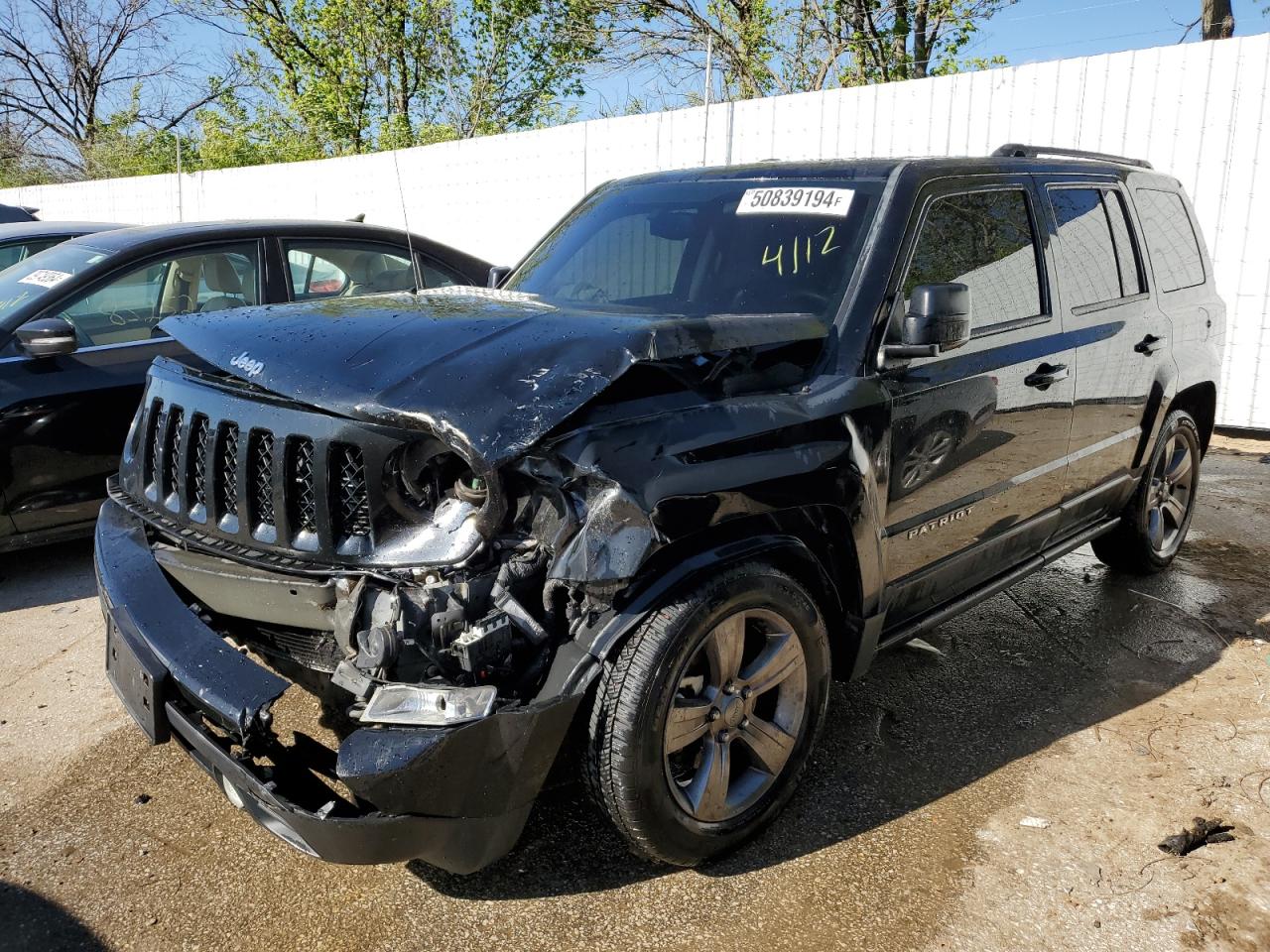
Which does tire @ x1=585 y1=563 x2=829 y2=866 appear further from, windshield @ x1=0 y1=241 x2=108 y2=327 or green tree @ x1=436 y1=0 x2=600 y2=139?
green tree @ x1=436 y1=0 x2=600 y2=139

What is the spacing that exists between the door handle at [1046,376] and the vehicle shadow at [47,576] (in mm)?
4269

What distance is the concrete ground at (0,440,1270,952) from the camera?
8.23ft

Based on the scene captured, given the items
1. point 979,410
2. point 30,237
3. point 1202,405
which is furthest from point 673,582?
point 30,237

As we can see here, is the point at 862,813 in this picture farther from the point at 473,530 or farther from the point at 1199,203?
the point at 1199,203

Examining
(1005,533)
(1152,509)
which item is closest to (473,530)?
(1005,533)

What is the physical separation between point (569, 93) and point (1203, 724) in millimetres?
22928

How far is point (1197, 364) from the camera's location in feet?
15.8

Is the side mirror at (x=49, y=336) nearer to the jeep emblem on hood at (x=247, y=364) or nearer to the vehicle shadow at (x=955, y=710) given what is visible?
the jeep emblem on hood at (x=247, y=364)

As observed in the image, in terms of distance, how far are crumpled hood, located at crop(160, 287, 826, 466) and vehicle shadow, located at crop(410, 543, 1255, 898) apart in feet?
3.11

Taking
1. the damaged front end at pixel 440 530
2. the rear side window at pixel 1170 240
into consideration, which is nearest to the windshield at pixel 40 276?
the damaged front end at pixel 440 530

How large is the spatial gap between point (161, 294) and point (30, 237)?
2.17 metres

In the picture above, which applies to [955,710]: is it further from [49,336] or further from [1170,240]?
[49,336]

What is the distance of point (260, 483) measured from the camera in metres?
2.68

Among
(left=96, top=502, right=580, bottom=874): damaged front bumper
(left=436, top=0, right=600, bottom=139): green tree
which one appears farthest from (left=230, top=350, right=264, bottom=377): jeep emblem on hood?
(left=436, top=0, right=600, bottom=139): green tree
